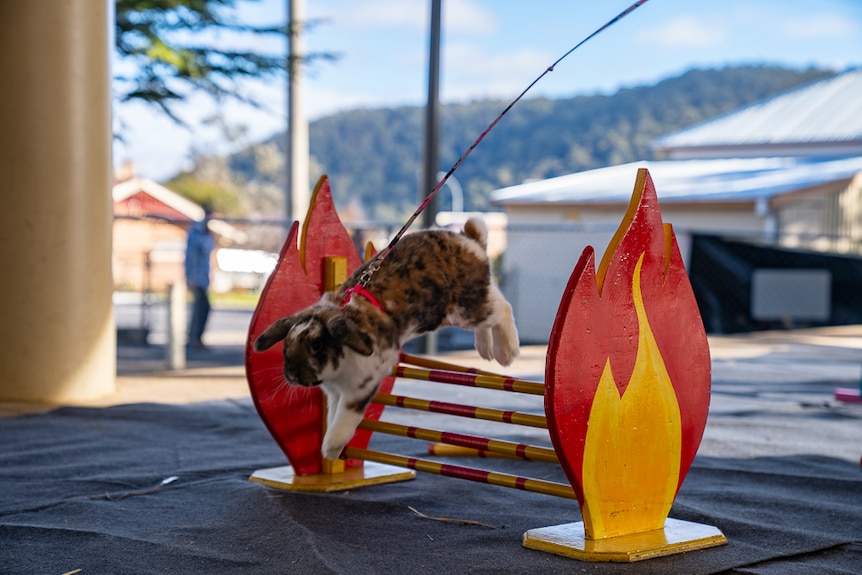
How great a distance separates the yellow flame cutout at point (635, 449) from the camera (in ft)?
8.34

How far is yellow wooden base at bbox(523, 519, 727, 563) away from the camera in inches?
96.8

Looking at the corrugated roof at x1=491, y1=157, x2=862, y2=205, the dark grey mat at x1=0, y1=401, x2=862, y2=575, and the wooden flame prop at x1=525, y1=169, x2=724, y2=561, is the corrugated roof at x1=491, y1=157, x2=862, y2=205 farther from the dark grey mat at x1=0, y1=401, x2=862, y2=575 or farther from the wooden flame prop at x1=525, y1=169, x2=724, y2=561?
the wooden flame prop at x1=525, y1=169, x2=724, y2=561

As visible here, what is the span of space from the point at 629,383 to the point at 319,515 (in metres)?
1.06

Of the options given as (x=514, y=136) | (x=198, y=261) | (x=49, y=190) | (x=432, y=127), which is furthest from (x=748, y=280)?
(x=514, y=136)

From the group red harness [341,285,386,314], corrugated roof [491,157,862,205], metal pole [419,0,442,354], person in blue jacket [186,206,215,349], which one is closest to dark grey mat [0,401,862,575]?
red harness [341,285,386,314]

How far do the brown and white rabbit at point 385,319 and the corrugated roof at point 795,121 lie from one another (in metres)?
19.3

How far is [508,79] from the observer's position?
74.7 metres

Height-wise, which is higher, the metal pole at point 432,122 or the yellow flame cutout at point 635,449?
the metal pole at point 432,122

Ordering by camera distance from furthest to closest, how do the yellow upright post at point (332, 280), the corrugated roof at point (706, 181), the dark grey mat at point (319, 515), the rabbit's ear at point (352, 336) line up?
the corrugated roof at point (706, 181) → the yellow upright post at point (332, 280) → the rabbit's ear at point (352, 336) → the dark grey mat at point (319, 515)

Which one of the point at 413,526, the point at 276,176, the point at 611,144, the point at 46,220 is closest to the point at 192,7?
the point at 46,220

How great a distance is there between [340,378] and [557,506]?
955 millimetres

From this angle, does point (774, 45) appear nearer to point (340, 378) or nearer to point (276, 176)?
point (276, 176)

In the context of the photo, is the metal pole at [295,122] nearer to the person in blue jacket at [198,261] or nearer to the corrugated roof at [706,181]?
the person in blue jacket at [198,261]

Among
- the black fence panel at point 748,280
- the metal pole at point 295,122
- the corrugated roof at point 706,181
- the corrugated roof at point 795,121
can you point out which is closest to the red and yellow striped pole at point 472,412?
the metal pole at point 295,122
